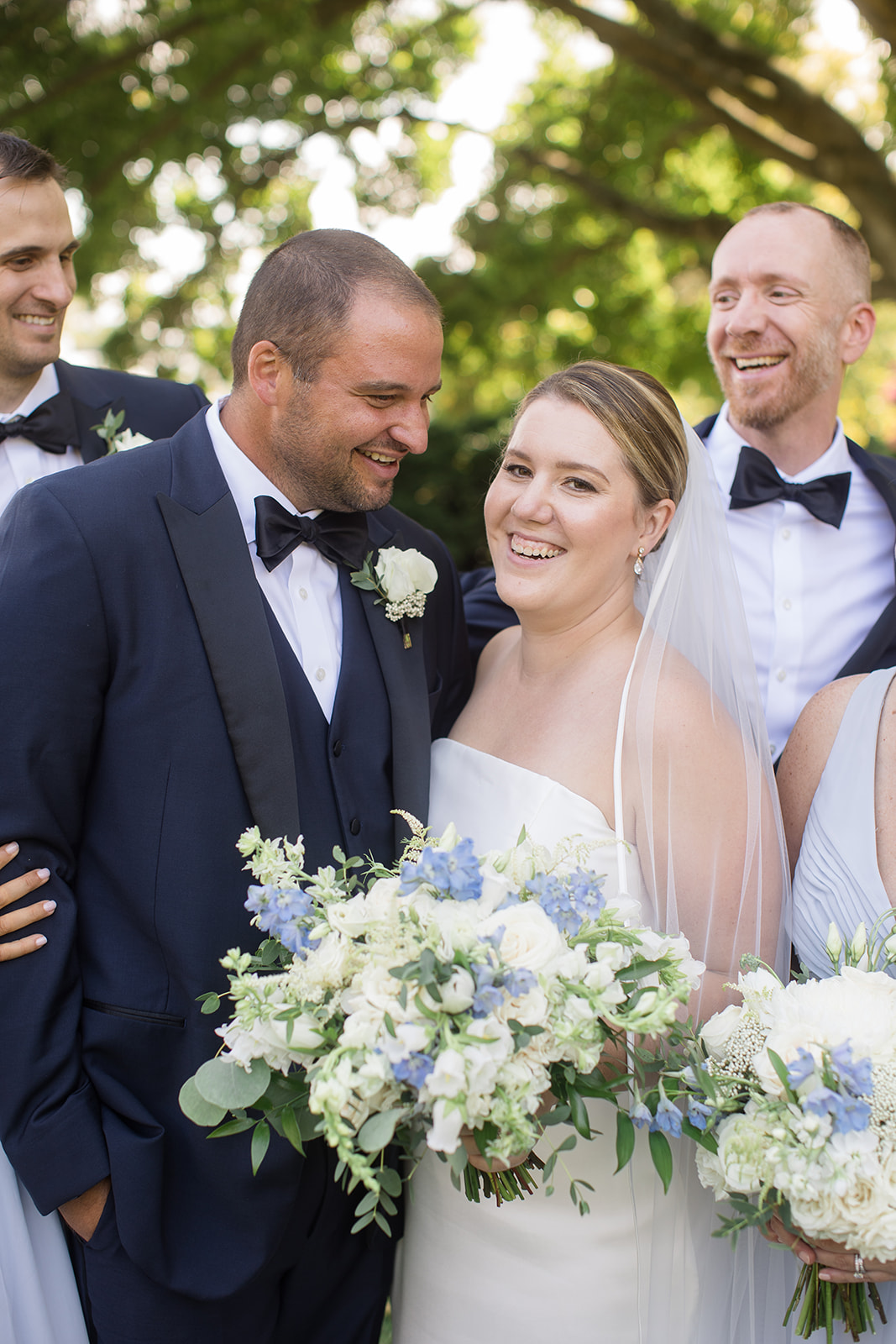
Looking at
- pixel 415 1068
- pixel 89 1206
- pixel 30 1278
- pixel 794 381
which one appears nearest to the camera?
pixel 415 1068

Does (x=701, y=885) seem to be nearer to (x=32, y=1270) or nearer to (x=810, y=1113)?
(x=810, y=1113)

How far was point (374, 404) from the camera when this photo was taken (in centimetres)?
261

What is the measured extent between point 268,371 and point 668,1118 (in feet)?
6.18

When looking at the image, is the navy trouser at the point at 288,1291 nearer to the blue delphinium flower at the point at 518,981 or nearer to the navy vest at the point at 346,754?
the navy vest at the point at 346,754

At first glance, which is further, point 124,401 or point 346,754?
point 124,401

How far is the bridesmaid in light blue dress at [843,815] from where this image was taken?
8.27 ft

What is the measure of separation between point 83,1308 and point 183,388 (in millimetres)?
2773

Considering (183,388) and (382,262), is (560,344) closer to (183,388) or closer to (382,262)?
(183,388)

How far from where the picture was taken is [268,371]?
103 inches

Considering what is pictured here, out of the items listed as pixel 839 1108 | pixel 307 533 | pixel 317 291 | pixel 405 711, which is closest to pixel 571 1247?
pixel 839 1108

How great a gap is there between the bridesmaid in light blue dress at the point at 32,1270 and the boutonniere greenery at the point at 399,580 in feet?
3.40

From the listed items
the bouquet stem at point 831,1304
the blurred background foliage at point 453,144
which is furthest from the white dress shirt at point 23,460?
the blurred background foliage at point 453,144

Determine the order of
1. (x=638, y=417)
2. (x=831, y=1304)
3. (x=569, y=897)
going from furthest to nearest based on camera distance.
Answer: (x=638, y=417), (x=831, y=1304), (x=569, y=897)

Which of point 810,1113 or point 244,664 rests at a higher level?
point 244,664
